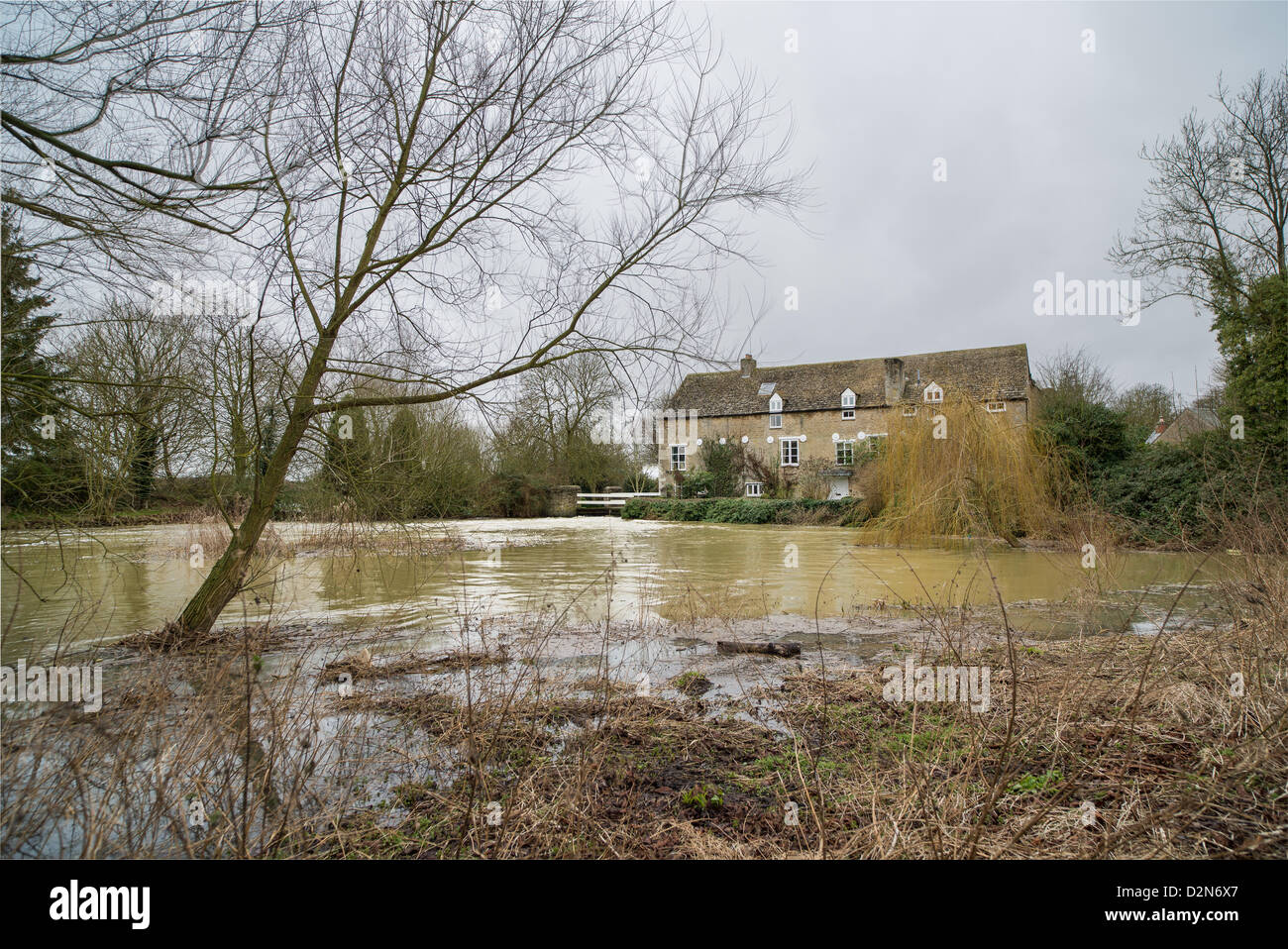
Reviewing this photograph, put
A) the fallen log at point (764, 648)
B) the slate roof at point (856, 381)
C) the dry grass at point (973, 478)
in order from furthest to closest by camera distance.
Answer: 1. the slate roof at point (856, 381)
2. the dry grass at point (973, 478)
3. the fallen log at point (764, 648)

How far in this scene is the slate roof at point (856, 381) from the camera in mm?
34469

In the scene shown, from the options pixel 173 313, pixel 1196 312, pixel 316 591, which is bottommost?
pixel 316 591

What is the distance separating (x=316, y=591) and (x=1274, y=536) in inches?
510

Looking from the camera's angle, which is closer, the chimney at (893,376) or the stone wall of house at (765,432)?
the chimney at (893,376)

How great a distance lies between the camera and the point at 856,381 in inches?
1447

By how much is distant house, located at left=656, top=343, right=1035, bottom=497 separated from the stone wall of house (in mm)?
52

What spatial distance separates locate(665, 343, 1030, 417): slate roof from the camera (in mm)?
34469

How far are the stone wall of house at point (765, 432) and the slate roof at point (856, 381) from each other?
0.45 m

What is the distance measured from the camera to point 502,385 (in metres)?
6.98

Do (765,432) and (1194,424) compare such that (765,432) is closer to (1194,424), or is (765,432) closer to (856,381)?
(856,381)

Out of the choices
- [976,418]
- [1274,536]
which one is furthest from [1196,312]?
[1274,536]

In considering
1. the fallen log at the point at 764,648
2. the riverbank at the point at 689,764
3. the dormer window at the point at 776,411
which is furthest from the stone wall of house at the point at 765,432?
the riverbank at the point at 689,764

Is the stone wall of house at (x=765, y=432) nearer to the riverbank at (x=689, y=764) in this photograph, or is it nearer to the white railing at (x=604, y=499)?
the white railing at (x=604, y=499)
